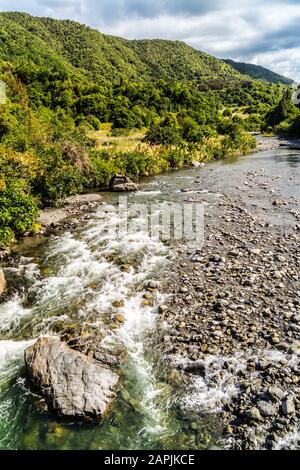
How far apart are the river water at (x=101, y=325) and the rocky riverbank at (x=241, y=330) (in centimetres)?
54

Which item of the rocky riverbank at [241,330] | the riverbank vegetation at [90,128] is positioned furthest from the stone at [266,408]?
the riverbank vegetation at [90,128]

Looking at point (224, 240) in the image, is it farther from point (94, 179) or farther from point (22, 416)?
point (94, 179)

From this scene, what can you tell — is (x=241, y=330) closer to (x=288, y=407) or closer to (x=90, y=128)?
(x=288, y=407)

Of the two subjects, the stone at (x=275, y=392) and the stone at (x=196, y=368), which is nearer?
the stone at (x=275, y=392)

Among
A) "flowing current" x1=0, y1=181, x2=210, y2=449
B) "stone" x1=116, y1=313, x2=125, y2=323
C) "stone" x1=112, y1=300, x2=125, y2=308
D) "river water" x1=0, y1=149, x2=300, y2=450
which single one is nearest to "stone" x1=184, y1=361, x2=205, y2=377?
"river water" x1=0, y1=149, x2=300, y2=450

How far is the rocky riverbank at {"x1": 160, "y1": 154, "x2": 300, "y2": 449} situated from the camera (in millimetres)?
7641

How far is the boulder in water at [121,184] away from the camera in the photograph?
30.0 m

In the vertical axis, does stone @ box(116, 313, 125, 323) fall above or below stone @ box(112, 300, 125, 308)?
below

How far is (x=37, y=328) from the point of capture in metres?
11.2

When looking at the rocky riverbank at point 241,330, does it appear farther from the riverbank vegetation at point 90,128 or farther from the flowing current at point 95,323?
the riverbank vegetation at point 90,128

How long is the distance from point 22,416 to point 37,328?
354 cm

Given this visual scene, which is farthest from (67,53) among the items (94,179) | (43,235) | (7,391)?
(7,391)

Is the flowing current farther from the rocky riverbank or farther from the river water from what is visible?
the rocky riverbank

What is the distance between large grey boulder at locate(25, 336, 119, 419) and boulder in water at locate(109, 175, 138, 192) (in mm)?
21647
